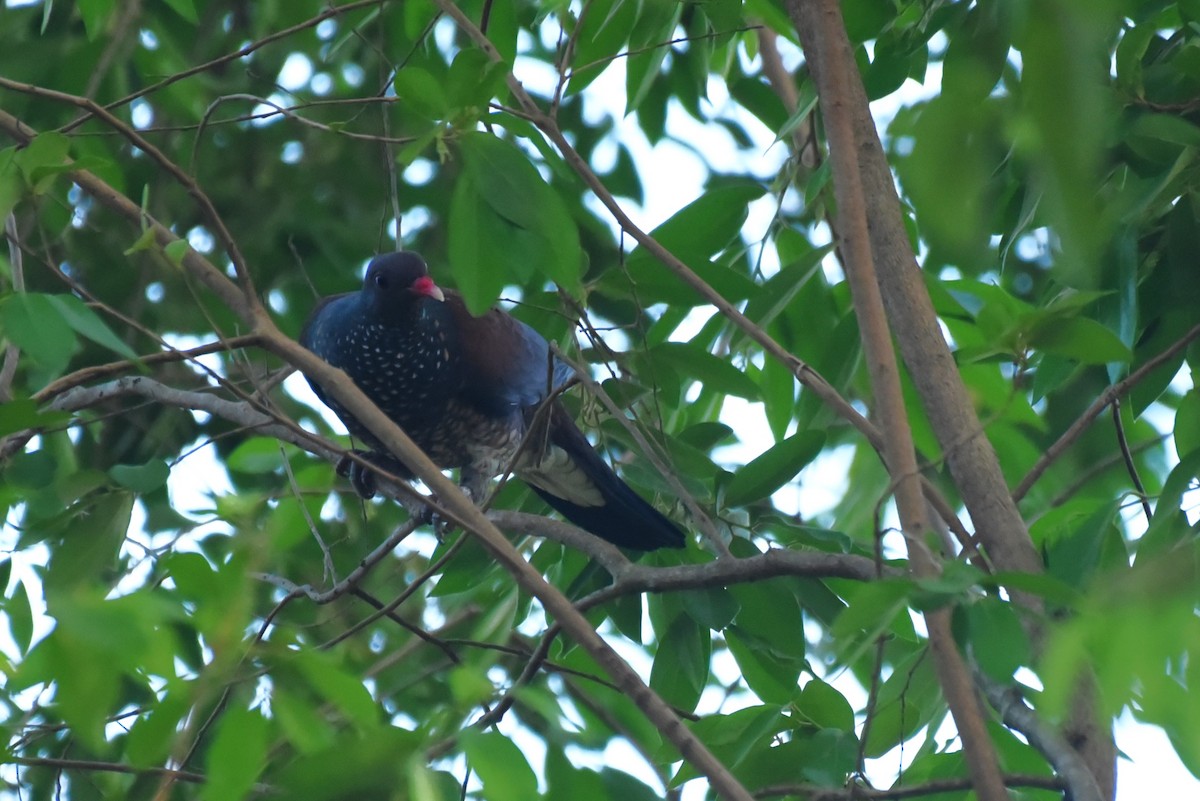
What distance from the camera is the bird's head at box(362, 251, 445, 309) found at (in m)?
2.53

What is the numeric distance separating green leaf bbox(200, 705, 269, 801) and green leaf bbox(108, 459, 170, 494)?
0.72m

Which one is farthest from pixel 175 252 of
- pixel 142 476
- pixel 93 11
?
pixel 93 11

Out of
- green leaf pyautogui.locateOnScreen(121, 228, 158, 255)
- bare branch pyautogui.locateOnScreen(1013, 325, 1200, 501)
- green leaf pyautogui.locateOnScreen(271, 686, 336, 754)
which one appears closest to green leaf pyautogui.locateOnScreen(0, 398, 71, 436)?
green leaf pyautogui.locateOnScreen(121, 228, 158, 255)

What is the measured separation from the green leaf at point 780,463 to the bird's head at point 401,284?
45.8 inches

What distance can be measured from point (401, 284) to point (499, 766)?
1.80 m

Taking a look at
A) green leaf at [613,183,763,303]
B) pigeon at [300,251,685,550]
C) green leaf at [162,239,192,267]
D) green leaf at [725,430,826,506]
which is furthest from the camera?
pigeon at [300,251,685,550]

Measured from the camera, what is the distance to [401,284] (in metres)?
2.55

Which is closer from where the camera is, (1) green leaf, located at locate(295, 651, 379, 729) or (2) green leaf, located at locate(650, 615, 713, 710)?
(1) green leaf, located at locate(295, 651, 379, 729)

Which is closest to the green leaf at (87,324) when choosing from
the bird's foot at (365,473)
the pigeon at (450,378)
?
the pigeon at (450,378)

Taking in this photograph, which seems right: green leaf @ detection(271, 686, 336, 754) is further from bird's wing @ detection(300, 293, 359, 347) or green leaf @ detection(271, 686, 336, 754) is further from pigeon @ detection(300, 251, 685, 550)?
bird's wing @ detection(300, 293, 359, 347)

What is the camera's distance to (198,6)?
2732mm

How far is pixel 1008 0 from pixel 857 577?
94 cm

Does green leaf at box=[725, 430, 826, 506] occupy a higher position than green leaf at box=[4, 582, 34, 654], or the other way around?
green leaf at box=[725, 430, 826, 506]

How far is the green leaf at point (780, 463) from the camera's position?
61.0 inches
